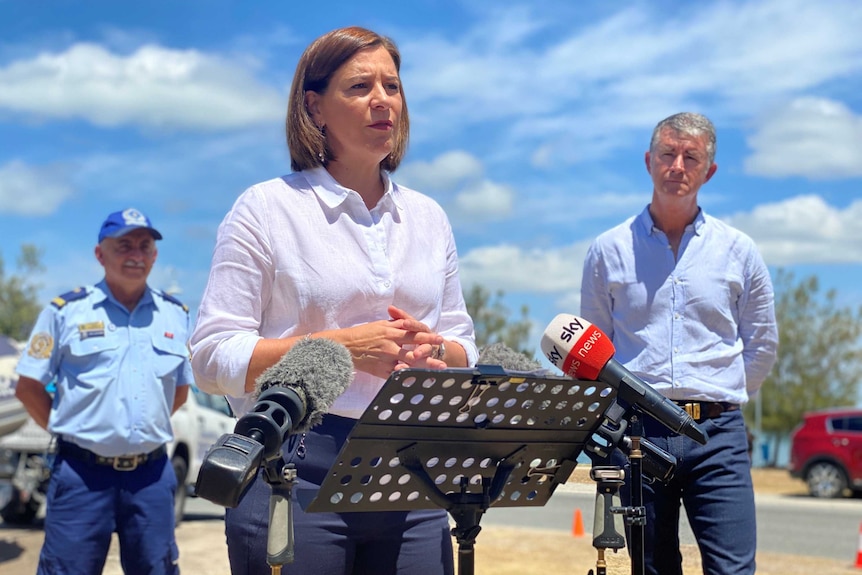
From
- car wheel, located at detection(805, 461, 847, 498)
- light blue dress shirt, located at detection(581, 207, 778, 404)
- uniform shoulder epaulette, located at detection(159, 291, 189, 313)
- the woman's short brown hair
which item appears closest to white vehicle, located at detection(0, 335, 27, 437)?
uniform shoulder epaulette, located at detection(159, 291, 189, 313)

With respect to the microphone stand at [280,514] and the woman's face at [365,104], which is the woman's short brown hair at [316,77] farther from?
the microphone stand at [280,514]

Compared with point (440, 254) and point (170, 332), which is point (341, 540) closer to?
point (440, 254)

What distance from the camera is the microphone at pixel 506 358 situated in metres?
2.66

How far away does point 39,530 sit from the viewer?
11539 mm

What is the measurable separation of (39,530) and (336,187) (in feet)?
33.0

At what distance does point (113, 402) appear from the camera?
17.6 ft

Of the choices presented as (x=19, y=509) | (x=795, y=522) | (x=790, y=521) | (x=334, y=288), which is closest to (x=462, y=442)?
(x=334, y=288)

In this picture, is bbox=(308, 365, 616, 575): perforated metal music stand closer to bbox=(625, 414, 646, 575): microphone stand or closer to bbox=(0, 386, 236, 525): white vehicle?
bbox=(625, 414, 646, 575): microphone stand

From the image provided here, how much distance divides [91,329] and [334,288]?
10.8 ft

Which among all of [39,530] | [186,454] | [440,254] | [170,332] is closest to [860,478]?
[186,454]

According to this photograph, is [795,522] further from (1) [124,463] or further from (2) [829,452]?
(1) [124,463]

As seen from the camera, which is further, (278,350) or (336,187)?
(336,187)

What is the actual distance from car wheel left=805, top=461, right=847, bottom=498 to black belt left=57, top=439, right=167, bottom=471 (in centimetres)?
1760

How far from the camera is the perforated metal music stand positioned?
7.07 ft
